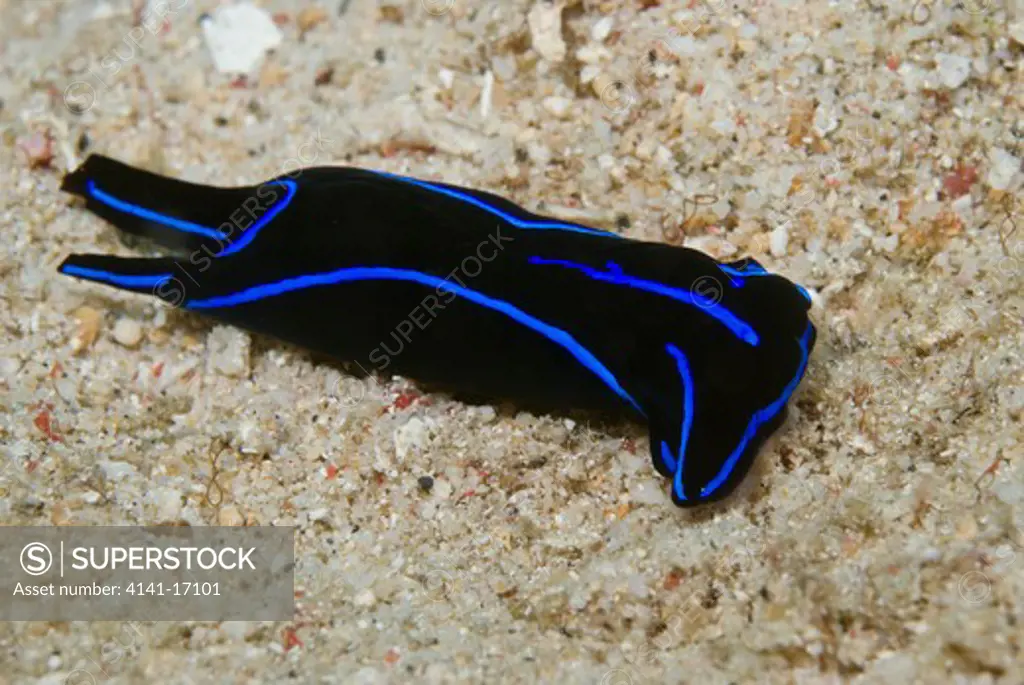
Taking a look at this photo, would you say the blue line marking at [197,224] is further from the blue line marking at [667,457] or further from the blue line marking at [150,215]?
the blue line marking at [667,457]

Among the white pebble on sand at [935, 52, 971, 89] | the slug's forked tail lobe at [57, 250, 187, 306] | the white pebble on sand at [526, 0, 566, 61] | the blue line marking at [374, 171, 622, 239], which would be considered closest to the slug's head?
the blue line marking at [374, 171, 622, 239]

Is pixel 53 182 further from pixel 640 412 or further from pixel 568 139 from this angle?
pixel 640 412

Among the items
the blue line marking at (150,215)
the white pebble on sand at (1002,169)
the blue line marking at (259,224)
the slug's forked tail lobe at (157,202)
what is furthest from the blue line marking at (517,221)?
the white pebble on sand at (1002,169)

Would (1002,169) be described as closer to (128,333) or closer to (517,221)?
(517,221)

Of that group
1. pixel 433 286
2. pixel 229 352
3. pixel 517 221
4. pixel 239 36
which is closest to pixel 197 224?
pixel 229 352

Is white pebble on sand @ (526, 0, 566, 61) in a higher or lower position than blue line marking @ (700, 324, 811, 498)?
higher

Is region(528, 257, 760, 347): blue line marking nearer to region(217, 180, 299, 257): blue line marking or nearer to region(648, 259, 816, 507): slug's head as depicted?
region(648, 259, 816, 507): slug's head

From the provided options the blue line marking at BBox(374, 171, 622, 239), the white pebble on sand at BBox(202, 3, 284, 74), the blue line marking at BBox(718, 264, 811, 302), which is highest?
the white pebble on sand at BBox(202, 3, 284, 74)

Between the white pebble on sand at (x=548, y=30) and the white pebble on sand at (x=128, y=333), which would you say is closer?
the white pebble on sand at (x=128, y=333)
